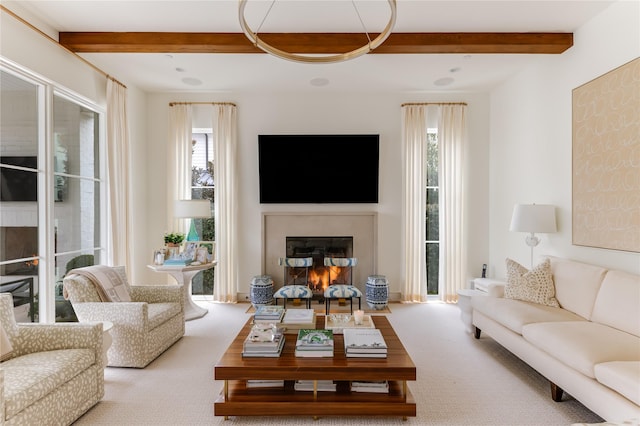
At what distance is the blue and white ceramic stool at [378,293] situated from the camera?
194 inches

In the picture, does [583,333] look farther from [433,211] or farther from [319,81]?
[319,81]

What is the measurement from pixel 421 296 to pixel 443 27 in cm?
350

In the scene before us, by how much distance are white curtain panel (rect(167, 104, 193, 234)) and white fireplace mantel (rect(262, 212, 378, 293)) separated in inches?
49.6

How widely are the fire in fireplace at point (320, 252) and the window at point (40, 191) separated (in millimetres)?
2585

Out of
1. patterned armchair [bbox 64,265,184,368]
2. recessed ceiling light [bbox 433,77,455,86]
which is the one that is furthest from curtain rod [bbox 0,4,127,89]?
recessed ceiling light [bbox 433,77,455,86]

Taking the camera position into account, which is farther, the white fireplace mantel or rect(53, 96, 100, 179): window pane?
the white fireplace mantel

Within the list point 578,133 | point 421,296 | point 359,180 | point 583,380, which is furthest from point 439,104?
point 583,380

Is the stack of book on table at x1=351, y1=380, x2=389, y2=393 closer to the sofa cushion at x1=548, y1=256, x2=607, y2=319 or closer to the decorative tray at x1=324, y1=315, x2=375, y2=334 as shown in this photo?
the decorative tray at x1=324, y1=315, x2=375, y2=334

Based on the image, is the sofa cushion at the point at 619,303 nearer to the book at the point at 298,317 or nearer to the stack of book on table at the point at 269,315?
the book at the point at 298,317

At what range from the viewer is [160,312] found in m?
3.40

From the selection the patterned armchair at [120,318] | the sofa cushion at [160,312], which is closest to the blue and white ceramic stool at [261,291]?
the sofa cushion at [160,312]

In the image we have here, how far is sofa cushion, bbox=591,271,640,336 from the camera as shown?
2566 mm

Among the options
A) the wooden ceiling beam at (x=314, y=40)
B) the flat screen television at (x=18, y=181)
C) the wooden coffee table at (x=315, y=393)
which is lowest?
the wooden coffee table at (x=315, y=393)

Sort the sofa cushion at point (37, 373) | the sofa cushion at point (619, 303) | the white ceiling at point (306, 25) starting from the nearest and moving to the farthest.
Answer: the sofa cushion at point (37, 373) < the sofa cushion at point (619, 303) < the white ceiling at point (306, 25)
